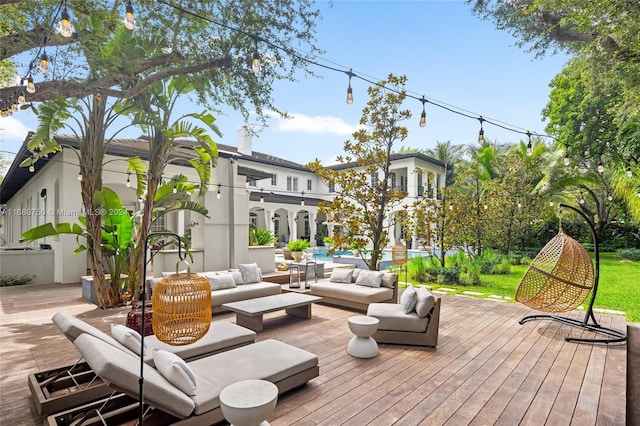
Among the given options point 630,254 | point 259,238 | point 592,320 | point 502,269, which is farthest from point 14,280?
point 630,254

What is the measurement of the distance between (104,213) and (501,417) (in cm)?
787

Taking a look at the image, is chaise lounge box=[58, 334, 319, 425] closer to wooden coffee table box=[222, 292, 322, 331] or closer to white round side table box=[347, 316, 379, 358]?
white round side table box=[347, 316, 379, 358]

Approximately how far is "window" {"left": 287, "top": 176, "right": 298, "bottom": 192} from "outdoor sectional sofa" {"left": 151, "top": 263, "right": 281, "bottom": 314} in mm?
16826

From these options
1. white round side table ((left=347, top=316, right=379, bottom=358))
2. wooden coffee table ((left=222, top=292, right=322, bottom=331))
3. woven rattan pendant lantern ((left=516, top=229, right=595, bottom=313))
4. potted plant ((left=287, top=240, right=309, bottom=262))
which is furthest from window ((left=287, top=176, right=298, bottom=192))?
white round side table ((left=347, top=316, right=379, bottom=358))

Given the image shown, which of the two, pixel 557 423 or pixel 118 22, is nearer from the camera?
pixel 557 423

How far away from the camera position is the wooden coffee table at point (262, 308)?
5820 mm

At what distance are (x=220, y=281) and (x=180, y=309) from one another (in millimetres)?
4118

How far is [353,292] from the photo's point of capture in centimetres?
715

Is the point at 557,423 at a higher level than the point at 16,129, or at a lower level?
lower

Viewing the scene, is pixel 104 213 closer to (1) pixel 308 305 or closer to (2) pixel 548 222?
(1) pixel 308 305

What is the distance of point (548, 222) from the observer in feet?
67.7

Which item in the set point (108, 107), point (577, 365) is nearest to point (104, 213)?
point (108, 107)

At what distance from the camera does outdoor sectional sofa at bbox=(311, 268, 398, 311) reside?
279 inches

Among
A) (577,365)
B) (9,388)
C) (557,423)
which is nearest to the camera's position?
(557,423)
